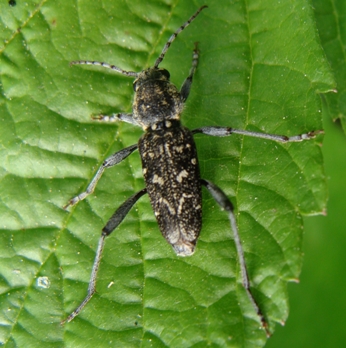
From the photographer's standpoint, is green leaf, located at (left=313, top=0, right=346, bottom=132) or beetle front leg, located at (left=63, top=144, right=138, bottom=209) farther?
green leaf, located at (left=313, top=0, right=346, bottom=132)

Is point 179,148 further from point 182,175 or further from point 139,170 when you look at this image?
point 139,170

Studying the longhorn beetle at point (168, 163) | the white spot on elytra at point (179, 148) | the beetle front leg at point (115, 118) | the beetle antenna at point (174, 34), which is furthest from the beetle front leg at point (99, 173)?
the beetle antenna at point (174, 34)

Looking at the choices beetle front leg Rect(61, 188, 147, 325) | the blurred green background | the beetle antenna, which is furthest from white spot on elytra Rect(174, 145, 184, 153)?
the blurred green background

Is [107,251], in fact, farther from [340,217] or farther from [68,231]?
[340,217]

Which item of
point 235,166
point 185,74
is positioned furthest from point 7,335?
point 185,74

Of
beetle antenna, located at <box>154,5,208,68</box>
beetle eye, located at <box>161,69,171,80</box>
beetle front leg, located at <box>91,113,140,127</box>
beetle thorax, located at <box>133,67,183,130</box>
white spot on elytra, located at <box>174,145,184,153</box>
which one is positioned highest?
beetle antenna, located at <box>154,5,208,68</box>

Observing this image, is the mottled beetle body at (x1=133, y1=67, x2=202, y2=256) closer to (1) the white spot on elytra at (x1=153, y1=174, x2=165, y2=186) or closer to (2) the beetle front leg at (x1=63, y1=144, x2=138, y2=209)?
(1) the white spot on elytra at (x1=153, y1=174, x2=165, y2=186)

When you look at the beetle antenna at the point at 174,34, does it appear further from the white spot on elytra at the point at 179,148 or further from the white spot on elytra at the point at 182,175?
the white spot on elytra at the point at 182,175
